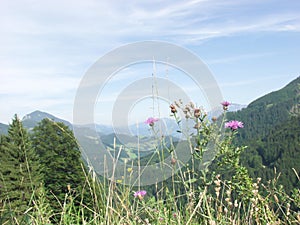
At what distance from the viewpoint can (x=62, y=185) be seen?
70.5 ft

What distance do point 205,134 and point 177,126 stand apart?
0.27 metres

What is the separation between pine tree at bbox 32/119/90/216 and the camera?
2078 cm

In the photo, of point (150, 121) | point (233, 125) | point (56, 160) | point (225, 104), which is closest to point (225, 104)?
point (225, 104)

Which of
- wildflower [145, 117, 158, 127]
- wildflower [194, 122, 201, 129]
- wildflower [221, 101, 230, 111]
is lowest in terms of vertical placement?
wildflower [194, 122, 201, 129]

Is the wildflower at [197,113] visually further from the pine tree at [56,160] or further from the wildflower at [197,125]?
the pine tree at [56,160]

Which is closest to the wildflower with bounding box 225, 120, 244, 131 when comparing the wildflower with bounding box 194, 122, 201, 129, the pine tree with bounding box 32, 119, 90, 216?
the wildflower with bounding box 194, 122, 201, 129

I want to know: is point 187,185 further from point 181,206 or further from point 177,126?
point 177,126

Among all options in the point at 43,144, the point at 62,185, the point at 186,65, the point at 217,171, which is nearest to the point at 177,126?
the point at 217,171

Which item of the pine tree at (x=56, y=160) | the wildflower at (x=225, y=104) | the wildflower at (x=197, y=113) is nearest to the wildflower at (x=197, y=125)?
the wildflower at (x=197, y=113)

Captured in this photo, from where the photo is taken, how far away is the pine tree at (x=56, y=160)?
2078 centimetres

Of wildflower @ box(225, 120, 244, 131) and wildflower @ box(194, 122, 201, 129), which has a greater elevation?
wildflower @ box(194, 122, 201, 129)

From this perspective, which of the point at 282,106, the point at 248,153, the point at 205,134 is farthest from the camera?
the point at 282,106

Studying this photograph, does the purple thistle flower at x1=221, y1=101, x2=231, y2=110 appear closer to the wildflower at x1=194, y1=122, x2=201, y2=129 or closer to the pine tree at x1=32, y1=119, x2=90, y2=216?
the wildflower at x1=194, y1=122, x2=201, y2=129

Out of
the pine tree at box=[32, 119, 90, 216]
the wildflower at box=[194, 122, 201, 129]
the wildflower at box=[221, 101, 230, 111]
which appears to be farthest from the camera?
the pine tree at box=[32, 119, 90, 216]
